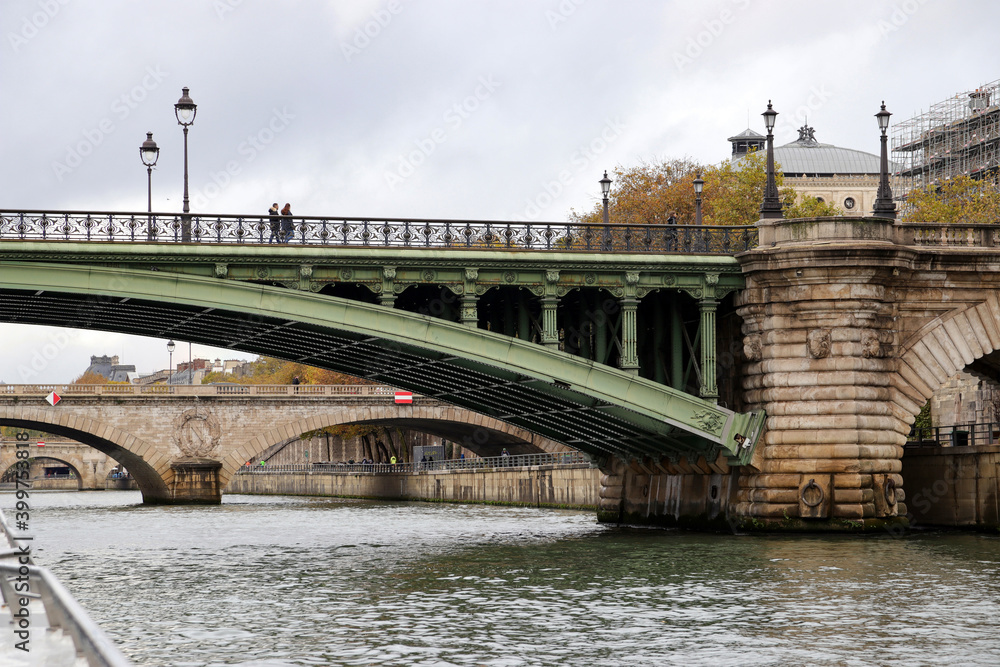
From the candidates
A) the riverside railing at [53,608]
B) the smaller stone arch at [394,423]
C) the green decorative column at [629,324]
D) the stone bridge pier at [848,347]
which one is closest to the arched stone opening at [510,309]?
the green decorative column at [629,324]

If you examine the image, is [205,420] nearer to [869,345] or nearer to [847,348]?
[847,348]

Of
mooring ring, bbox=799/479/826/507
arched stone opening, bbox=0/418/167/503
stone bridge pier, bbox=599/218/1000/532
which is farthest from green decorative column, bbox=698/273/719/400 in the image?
arched stone opening, bbox=0/418/167/503

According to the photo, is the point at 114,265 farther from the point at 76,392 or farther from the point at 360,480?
the point at 360,480

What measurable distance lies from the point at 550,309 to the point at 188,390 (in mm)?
42316

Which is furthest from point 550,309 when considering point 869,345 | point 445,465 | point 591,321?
point 445,465

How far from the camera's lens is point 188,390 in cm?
7050

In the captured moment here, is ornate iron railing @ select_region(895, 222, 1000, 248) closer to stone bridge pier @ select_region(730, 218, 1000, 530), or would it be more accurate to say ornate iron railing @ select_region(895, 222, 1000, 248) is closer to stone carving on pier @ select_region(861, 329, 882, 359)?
stone bridge pier @ select_region(730, 218, 1000, 530)

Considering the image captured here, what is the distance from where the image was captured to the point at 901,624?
58.5 ft

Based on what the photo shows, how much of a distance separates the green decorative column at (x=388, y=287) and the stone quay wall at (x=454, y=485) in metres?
23.0

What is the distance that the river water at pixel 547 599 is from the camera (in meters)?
16.1

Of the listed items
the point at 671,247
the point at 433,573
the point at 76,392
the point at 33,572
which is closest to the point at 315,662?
the point at 33,572

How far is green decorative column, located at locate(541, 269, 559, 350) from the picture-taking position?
3128cm

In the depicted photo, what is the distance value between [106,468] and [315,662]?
4185 inches

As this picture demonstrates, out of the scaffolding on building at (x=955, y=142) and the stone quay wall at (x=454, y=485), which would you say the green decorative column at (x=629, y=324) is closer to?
the stone quay wall at (x=454, y=485)
